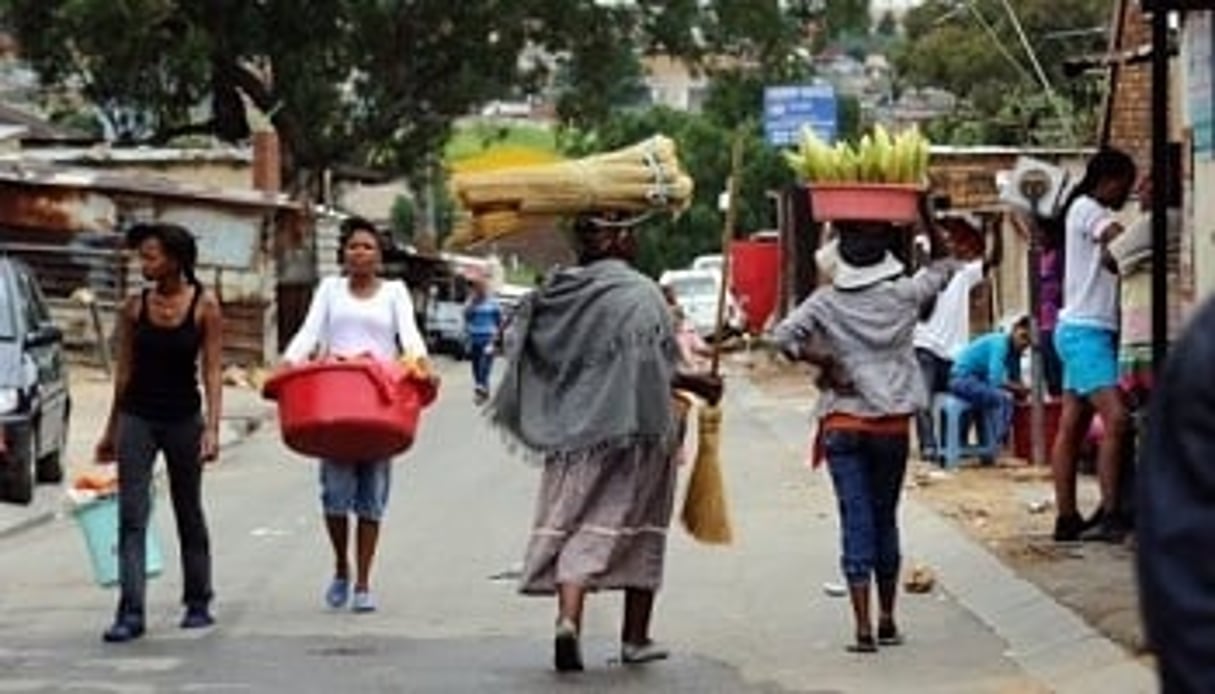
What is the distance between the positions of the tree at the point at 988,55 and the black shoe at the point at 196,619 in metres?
30.6

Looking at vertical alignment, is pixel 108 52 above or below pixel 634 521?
above

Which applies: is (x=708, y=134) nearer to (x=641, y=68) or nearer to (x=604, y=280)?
(x=641, y=68)

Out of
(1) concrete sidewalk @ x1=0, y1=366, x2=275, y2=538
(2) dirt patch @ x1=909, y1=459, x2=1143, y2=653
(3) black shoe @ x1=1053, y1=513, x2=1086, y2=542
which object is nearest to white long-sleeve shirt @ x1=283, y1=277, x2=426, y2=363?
(2) dirt patch @ x1=909, y1=459, x2=1143, y2=653

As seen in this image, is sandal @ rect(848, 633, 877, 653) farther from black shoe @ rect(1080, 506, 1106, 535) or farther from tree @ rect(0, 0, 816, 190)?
tree @ rect(0, 0, 816, 190)

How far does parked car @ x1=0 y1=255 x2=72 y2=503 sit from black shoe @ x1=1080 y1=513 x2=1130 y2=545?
727 cm

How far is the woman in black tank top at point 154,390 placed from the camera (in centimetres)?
1080

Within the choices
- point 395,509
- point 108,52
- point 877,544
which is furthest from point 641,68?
point 877,544

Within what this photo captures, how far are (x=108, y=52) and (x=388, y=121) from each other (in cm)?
562

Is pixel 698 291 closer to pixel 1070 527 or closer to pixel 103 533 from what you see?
pixel 1070 527

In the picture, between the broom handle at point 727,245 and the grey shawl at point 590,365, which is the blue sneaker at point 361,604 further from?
the broom handle at point 727,245

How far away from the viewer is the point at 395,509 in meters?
17.3

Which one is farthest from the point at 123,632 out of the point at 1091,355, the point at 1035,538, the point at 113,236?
the point at 113,236

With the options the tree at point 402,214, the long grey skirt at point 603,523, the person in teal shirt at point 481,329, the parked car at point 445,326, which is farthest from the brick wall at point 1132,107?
the tree at point 402,214

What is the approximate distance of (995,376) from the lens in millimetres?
18828
